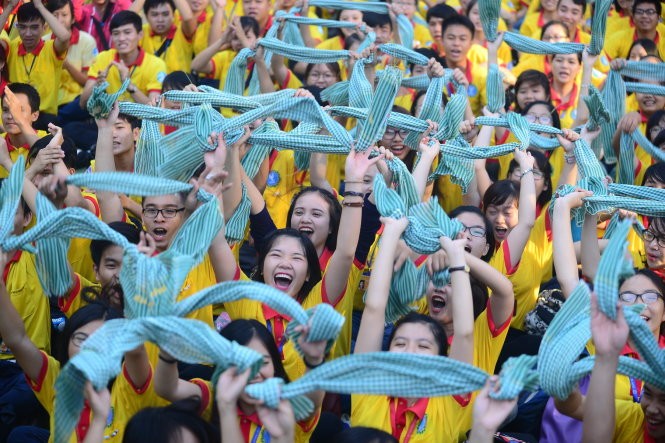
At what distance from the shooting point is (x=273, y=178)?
580cm

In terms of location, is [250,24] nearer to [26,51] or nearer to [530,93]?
[26,51]

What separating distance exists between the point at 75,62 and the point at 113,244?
12.4ft

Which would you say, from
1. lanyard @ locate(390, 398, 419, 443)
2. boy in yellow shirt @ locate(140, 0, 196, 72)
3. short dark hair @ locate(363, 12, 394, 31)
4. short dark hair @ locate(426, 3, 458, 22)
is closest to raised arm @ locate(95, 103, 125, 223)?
lanyard @ locate(390, 398, 419, 443)

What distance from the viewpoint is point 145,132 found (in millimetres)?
4738

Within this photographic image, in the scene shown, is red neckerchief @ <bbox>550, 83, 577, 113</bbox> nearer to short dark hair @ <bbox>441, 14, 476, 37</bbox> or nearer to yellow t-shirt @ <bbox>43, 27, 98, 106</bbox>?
short dark hair @ <bbox>441, 14, 476, 37</bbox>

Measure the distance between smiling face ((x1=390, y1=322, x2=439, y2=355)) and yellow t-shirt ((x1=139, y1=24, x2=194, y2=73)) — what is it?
15.8ft

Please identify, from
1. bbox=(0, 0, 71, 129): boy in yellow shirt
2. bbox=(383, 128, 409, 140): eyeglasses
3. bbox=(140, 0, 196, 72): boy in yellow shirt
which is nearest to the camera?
bbox=(383, 128, 409, 140): eyeglasses

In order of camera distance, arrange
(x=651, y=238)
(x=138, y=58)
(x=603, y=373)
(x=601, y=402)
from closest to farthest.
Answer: (x=603, y=373) → (x=601, y=402) → (x=651, y=238) → (x=138, y=58)

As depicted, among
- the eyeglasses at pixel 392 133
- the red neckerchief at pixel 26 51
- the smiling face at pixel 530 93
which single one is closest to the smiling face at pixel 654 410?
the eyeglasses at pixel 392 133

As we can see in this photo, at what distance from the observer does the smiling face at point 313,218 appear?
14.9ft

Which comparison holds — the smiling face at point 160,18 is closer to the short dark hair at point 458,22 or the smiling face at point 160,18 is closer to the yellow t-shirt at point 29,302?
the short dark hair at point 458,22

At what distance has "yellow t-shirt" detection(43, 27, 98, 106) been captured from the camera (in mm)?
7559

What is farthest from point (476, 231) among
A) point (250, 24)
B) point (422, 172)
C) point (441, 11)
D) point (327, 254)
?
point (441, 11)

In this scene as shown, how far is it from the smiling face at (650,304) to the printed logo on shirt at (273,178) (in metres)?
2.39
